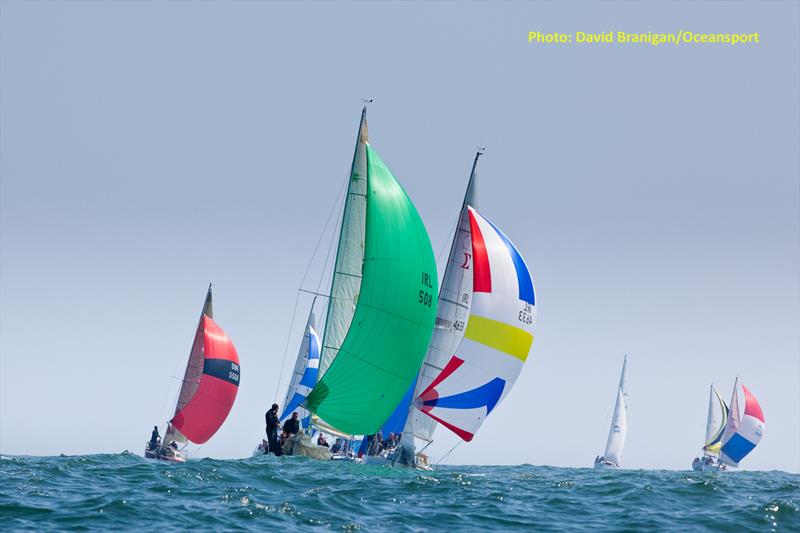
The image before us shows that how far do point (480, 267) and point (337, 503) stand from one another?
14612mm

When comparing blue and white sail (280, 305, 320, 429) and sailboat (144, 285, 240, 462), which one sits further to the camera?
blue and white sail (280, 305, 320, 429)

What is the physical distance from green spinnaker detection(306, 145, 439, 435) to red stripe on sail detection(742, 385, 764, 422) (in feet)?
180

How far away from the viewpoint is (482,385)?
1239 inches

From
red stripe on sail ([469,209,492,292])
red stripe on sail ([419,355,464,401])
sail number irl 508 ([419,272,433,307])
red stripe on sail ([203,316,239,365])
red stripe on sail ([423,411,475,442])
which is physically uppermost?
red stripe on sail ([469,209,492,292])

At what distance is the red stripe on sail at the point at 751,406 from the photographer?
77875 millimetres

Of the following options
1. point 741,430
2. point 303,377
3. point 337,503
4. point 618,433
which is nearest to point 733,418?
point 741,430

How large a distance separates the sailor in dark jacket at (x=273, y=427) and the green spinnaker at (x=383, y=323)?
5294 millimetres

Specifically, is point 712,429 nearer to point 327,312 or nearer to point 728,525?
point 327,312

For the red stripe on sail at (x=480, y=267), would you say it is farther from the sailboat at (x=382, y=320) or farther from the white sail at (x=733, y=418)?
the white sail at (x=733, y=418)

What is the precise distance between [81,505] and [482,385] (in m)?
17.0

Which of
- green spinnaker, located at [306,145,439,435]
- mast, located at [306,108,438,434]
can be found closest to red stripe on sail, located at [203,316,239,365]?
mast, located at [306,108,438,434]

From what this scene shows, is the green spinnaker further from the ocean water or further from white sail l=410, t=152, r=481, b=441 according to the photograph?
the ocean water

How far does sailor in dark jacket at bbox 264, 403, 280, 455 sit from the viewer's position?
35.5m

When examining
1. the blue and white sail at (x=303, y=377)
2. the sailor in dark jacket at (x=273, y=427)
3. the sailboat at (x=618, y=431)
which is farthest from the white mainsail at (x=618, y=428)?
the sailor in dark jacket at (x=273, y=427)
